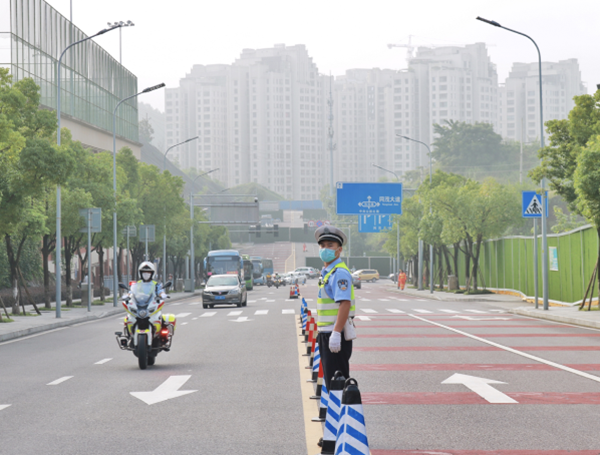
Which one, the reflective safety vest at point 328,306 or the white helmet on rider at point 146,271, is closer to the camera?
the reflective safety vest at point 328,306

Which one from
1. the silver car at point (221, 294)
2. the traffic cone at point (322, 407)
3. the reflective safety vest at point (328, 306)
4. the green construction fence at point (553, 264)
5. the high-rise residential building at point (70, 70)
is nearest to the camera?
the reflective safety vest at point (328, 306)

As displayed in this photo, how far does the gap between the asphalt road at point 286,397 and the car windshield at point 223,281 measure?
19409mm

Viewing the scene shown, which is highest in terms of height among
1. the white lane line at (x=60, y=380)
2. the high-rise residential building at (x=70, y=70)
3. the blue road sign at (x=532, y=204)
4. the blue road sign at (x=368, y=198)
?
the high-rise residential building at (x=70, y=70)

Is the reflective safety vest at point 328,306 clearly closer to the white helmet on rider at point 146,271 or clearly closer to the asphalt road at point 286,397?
the asphalt road at point 286,397

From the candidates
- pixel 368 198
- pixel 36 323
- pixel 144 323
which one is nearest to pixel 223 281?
pixel 36 323

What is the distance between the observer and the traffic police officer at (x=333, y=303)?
7.52 meters

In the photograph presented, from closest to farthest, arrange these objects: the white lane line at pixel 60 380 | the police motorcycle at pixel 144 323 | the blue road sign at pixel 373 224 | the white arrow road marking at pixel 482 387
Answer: the white arrow road marking at pixel 482 387 → the white lane line at pixel 60 380 → the police motorcycle at pixel 144 323 → the blue road sign at pixel 373 224

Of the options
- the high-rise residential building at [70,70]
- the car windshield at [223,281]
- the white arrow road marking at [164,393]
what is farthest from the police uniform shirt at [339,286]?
the high-rise residential building at [70,70]

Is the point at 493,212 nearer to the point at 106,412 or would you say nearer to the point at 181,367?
the point at 181,367

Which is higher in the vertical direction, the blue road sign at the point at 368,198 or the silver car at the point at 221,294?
the blue road sign at the point at 368,198

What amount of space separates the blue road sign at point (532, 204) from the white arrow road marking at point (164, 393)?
781 inches

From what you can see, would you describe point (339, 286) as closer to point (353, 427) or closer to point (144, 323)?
point (353, 427)

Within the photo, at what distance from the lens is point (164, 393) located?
10.8 m

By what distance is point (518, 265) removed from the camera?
145 feet
